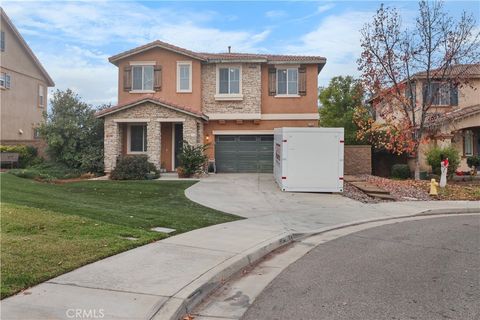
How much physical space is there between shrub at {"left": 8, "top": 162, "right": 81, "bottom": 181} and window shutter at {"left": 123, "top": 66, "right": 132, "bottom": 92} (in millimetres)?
5503

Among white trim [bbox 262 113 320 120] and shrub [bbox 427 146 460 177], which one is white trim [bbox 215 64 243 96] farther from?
shrub [bbox 427 146 460 177]

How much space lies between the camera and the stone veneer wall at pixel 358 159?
81.4 feet

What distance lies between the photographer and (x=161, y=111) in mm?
22391

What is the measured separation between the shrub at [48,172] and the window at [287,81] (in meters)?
11.8

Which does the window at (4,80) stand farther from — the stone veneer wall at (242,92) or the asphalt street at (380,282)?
the asphalt street at (380,282)

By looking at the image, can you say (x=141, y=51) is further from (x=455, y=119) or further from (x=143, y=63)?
(x=455, y=119)

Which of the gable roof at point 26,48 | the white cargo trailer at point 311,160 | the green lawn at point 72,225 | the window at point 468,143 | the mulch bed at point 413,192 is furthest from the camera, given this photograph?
the gable roof at point 26,48

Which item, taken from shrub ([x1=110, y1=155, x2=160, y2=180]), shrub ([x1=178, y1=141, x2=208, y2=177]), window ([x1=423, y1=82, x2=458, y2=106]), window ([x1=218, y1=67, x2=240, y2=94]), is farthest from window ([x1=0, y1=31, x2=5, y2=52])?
window ([x1=423, y1=82, x2=458, y2=106])

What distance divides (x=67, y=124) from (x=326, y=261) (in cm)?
1881

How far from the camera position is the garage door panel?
24.9 meters

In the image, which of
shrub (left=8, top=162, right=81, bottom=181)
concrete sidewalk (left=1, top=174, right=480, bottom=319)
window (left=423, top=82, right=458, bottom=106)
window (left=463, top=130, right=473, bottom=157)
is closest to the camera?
concrete sidewalk (left=1, top=174, right=480, bottom=319)

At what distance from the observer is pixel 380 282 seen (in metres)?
6.10

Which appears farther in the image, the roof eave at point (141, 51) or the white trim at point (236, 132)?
the white trim at point (236, 132)

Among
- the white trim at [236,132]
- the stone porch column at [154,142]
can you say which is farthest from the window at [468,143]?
the stone porch column at [154,142]
